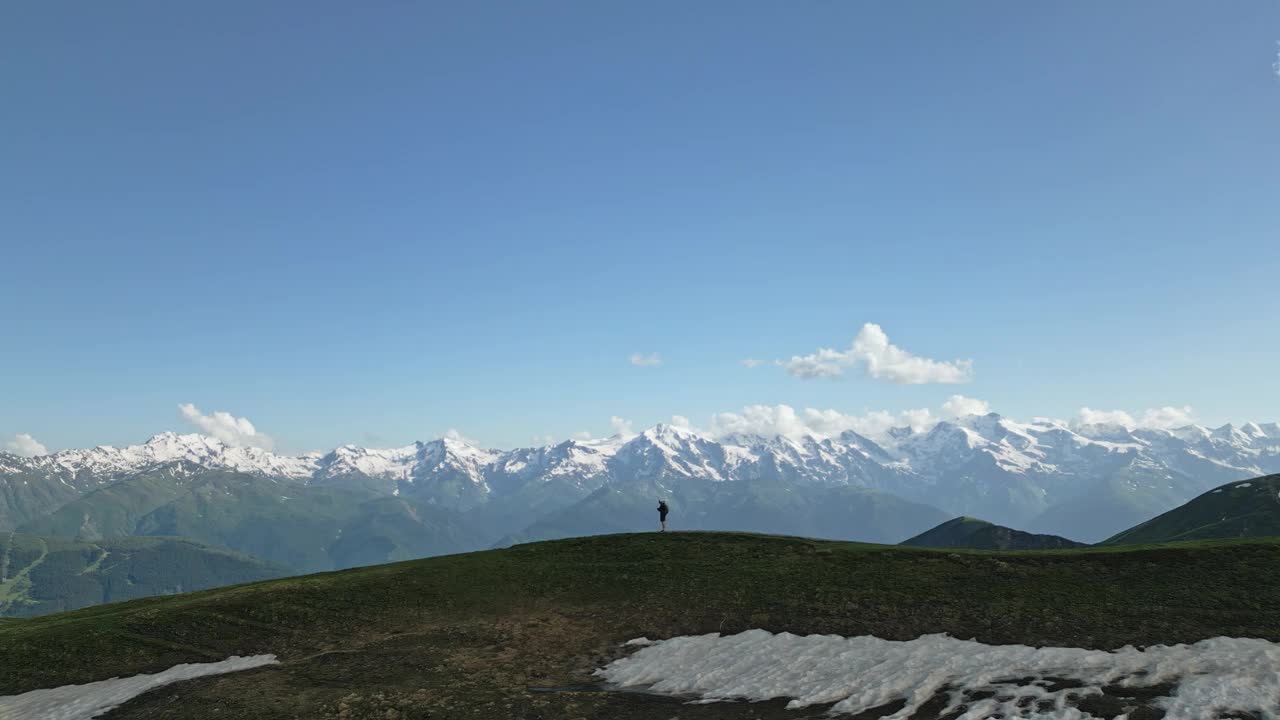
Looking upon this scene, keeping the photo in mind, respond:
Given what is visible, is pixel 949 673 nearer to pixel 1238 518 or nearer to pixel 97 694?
pixel 97 694

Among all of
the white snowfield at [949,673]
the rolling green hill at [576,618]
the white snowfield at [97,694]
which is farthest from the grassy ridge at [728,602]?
the white snowfield at [949,673]

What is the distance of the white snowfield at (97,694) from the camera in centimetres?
3534

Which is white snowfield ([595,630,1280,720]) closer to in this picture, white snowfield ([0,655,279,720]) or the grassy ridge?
the grassy ridge

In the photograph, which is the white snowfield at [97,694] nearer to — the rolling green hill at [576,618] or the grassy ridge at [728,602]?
the rolling green hill at [576,618]

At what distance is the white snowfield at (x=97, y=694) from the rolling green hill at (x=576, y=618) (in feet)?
4.58

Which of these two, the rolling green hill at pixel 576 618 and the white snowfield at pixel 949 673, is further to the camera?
A: the rolling green hill at pixel 576 618

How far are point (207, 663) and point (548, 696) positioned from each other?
24.1 metres

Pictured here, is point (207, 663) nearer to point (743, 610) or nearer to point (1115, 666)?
point (743, 610)

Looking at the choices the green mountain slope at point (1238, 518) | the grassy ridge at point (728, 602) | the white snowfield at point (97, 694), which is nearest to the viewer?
the white snowfield at point (97, 694)

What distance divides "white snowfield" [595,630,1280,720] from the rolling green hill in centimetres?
191

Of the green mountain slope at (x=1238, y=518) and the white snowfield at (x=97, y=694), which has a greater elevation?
the white snowfield at (x=97, y=694)

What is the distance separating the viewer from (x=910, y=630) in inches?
1516

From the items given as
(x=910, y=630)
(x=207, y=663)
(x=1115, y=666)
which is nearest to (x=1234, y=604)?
(x=1115, y=666)

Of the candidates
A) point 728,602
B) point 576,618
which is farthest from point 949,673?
point 576,618
